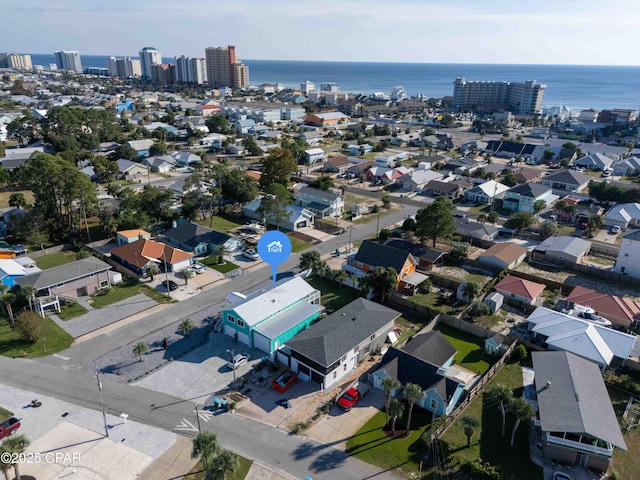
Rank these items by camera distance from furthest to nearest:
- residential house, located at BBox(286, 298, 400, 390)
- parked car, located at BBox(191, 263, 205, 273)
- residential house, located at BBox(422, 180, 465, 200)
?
1. residential house, located at BBox(422, 180, 465, 200)
2. parked car, located at BBox(191, 263, 205, 273)
3. residential house, located at BBox(286, 298, 400, 390)

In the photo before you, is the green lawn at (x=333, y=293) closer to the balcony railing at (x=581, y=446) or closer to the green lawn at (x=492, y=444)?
the green lawn at (x=492, y=444)

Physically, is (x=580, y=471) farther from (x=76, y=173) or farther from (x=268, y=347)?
(x=76, y=173)

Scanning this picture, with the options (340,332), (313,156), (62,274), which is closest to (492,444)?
(340,332)

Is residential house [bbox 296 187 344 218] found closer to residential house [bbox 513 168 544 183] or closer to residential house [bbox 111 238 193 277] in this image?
residential house [bbox 111 238 193 277]

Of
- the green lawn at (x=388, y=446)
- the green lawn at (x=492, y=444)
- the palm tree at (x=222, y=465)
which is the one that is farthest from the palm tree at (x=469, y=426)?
the palm tree at (x=222, y=465)

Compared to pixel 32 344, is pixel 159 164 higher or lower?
higher

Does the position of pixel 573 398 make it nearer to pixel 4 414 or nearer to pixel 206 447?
pixel 206 447

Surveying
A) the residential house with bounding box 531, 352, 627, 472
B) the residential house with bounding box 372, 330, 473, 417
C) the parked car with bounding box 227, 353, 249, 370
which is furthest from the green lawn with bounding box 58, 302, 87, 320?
the residential house with bounding box 531, 352, 627, 472

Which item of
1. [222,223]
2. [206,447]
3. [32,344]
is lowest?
[32,344]
